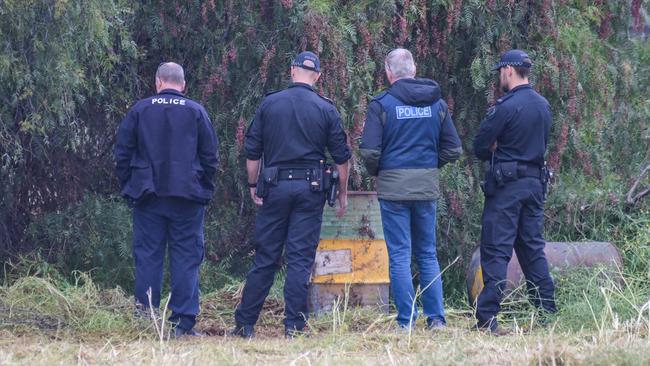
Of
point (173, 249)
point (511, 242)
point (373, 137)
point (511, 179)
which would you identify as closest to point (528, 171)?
point (511, 179)

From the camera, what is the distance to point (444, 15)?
9.07m

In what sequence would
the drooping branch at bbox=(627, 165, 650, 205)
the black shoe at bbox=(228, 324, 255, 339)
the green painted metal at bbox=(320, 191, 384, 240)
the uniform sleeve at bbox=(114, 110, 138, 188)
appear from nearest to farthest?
the uniform sleeve at bbox=(114, 110, 138, 188) < the black shoe at bbox=(228, 324, 255, 339) < the green painted metal at bbox=(320, 191, 384, 240) < the drooping branch at bbox=(627, 165, 650, 205)

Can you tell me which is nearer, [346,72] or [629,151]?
[346,72]

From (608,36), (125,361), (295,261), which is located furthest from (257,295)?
(608,36)

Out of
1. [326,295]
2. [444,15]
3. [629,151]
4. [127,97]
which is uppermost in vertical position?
[444,15]

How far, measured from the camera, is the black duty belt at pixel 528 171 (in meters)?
7.29

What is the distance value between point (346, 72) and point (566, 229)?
270 cm

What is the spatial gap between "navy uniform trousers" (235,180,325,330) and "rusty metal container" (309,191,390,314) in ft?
2.42

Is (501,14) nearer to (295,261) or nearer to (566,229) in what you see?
(566,229)

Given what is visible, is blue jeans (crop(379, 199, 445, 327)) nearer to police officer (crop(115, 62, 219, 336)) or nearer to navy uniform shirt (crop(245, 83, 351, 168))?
navy uniform shirt (crop(245, 83, 351, 168))

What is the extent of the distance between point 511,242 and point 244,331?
192cm

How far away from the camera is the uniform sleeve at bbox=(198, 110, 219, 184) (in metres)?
7.28

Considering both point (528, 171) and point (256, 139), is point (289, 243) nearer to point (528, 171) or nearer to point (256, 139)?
point (256, 139)

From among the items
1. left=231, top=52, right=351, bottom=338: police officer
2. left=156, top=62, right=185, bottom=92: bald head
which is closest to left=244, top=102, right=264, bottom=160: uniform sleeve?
left=231, top=52, right=351, bottom=338: police officer
